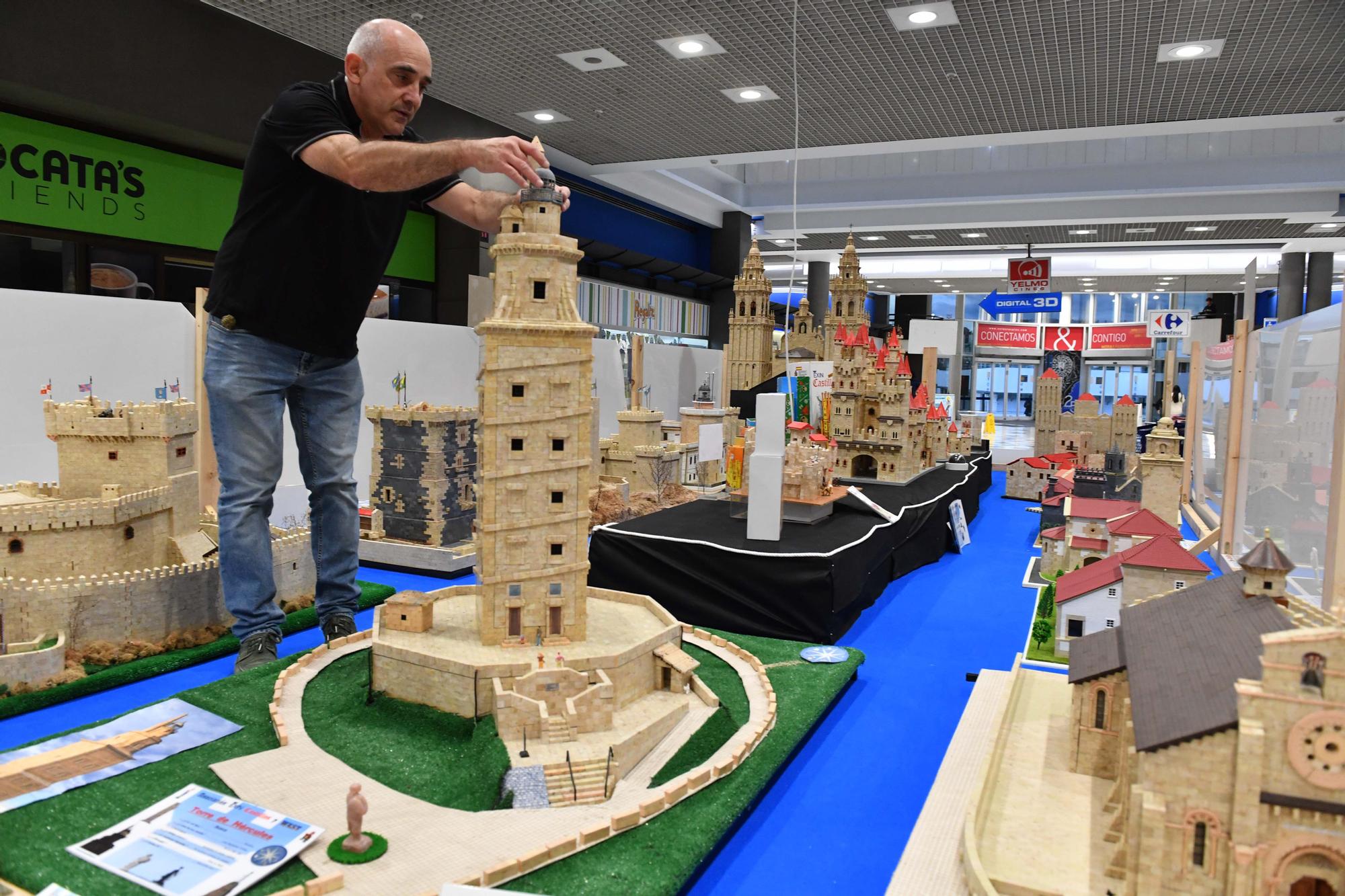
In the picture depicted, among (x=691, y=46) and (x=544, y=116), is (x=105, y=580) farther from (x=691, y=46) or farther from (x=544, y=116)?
(x=544, y=116)

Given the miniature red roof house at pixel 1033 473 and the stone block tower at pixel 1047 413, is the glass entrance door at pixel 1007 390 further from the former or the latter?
the miniature red roof house at pixel 1033 473

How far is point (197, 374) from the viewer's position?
20.8ft

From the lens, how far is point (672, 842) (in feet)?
10.2

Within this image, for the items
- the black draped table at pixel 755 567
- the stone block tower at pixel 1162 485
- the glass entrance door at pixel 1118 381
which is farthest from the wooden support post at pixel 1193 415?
the glass entrance door at pixel 1118 381

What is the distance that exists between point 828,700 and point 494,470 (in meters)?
2.24

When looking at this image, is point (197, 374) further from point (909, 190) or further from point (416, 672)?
point (909, 190)

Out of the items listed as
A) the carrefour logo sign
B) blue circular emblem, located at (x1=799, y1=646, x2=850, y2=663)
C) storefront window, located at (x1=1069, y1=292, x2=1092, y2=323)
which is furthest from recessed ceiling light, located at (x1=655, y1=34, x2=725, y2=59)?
storefront window, located at (x1=1069, y1=292, x2=1092, y2=323)

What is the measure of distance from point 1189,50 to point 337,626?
8963 millimetres

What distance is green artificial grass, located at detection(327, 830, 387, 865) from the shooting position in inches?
112

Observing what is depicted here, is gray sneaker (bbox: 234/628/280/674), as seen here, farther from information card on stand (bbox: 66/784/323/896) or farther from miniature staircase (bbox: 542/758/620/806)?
miniature staircase (bbox: 542/758/620/806)

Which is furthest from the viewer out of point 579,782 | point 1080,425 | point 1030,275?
point 1030,275

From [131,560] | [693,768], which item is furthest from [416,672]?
[131,560]

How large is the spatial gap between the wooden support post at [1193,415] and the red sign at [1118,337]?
8131mm

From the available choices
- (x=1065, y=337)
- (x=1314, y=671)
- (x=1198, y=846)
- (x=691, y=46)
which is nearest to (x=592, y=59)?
(x=691, y=46)
